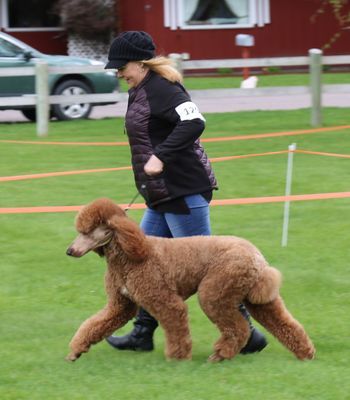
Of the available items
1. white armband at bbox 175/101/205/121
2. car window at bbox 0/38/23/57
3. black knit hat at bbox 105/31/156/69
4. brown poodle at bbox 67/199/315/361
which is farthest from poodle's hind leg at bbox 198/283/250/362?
car window at bbox 0/38/23/57

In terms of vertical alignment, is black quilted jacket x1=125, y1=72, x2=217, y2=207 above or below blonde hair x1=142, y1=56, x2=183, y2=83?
below

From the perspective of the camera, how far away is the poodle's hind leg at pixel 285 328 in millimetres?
6020

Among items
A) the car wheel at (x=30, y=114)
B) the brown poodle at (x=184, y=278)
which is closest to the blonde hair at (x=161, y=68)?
the brown poodle at (x=184, y=278)

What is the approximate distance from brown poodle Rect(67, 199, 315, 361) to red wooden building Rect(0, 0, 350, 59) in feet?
79.3

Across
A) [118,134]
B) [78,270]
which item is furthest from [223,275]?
[118,134]

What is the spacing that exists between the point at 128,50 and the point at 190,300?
88.0 inches

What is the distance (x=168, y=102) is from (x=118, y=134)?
35.2ft

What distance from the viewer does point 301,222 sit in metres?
10.1

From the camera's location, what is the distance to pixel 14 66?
1858cm

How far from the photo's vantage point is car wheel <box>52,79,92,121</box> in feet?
60.0

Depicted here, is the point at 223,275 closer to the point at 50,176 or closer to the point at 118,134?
the point at 50,176

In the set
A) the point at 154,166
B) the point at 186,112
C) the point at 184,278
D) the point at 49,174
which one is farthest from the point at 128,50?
the point at 49,174

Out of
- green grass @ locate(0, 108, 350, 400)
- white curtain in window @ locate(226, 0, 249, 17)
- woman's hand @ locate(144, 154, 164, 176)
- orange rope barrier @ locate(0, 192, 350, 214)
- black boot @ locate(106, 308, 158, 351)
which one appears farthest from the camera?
white curtain in window @ locate(226, 0, 249, 17)

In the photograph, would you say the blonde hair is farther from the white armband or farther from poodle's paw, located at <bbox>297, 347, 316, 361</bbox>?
poodle's paw, located at <bbox>297, 347, 316, 361</bbox>
